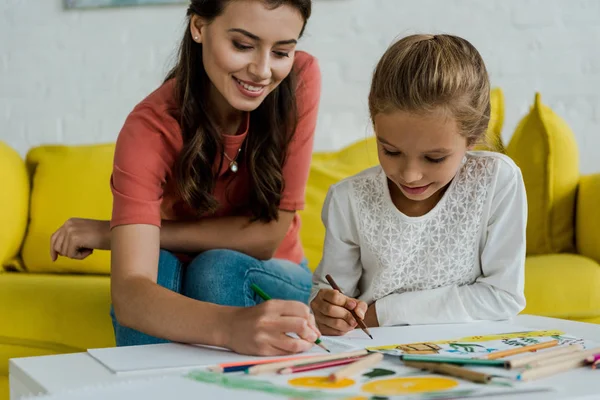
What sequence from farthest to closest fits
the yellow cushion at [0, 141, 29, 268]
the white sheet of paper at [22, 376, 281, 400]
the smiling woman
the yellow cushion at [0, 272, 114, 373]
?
the yellow cushion at [0, 141, 29, 268] → the yellow cushion at [0, 272, 114, 373] → the smiling woman → the white sheet of paper at [22, 376, 281, 400]

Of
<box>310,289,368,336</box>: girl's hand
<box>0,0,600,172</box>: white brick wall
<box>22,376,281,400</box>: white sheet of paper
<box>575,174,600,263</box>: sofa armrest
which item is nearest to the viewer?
<box>22,376,281,400</box>: white sheet of paper

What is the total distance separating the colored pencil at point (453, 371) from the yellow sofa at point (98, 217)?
65cm

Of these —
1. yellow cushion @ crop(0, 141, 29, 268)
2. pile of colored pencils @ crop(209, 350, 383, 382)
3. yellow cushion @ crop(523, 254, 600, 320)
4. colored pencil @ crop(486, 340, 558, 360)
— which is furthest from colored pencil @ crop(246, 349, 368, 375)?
yellow cushion @ crop(0, 141, 29, 268)

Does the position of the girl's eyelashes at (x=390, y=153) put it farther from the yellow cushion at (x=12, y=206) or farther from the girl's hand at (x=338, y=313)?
the yellow cushion at (x=12, y=206)

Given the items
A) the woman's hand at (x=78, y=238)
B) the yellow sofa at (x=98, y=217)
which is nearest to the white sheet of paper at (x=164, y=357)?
the woman's hand at (x=78, y=238)

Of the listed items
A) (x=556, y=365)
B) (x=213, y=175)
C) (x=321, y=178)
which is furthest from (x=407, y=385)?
(x=321, y=178)

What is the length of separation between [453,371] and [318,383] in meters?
0.14

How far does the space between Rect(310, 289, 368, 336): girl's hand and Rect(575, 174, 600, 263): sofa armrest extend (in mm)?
1019

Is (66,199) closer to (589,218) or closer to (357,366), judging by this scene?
(589,218)

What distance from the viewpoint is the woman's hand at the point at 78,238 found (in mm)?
1415

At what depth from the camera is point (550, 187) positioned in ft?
6.64

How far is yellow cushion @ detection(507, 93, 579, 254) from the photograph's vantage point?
79.9 inches

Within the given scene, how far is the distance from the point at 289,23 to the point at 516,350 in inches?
23.9

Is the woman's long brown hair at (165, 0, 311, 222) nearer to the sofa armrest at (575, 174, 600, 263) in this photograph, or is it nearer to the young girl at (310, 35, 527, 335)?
the young girl at (310, 35, 527, 335)
